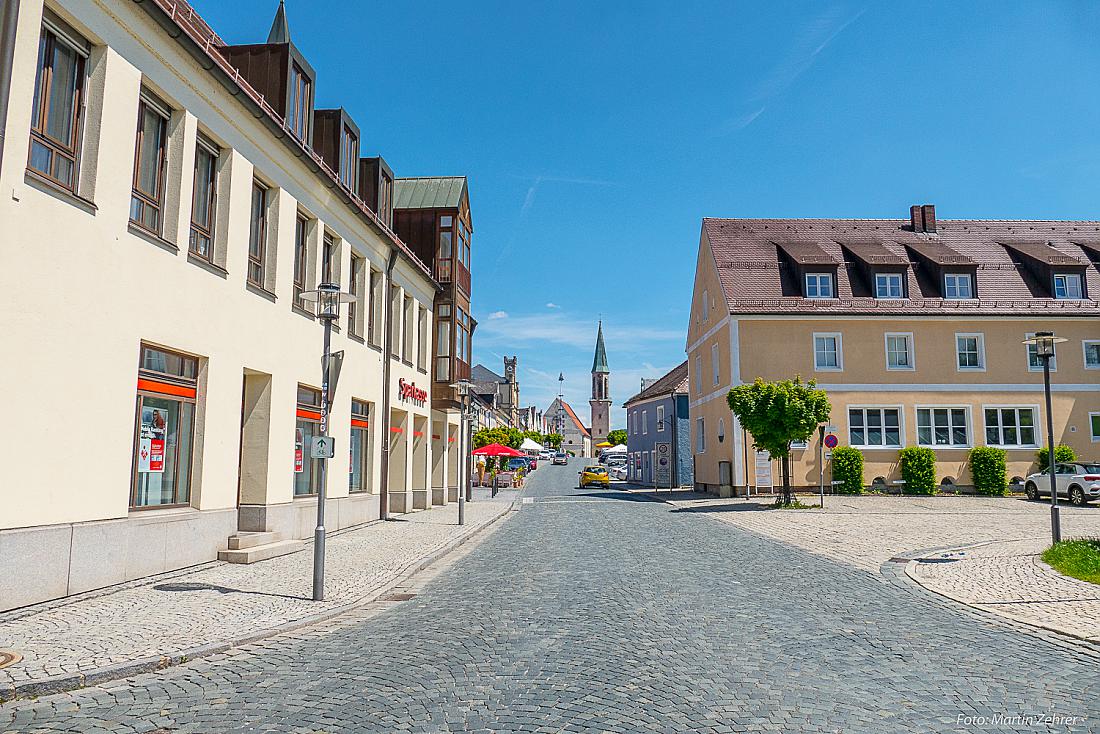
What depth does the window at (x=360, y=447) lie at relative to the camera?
20.8 metres

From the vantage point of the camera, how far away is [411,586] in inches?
457

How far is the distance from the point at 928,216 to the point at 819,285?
9345mm

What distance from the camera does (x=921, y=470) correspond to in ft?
109

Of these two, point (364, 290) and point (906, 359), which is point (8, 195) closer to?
point (364, 290)

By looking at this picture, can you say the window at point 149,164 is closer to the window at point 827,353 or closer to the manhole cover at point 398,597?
the manhole cover at point 398,597

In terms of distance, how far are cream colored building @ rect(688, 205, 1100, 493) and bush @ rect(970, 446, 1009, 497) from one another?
482mm

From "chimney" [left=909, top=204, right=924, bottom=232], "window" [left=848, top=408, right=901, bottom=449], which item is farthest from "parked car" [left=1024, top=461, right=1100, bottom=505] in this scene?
"chimney" [left=909, top=204, right=924, bottom=232]

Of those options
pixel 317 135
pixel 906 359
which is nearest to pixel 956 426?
pixel 906 359

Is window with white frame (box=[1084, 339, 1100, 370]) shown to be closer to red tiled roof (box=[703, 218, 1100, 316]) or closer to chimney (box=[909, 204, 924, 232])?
red tiled roof (box=[703, 218, 1100, 316])

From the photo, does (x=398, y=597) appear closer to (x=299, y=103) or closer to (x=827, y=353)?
(x=299, y=103)

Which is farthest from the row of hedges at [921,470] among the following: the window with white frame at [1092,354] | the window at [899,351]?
the window with white frame at [1092,354]

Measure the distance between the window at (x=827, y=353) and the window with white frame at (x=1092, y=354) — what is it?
36.6ft

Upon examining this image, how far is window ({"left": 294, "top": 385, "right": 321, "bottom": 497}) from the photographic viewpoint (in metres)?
16.7

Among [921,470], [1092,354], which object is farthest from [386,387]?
[1092,354]
